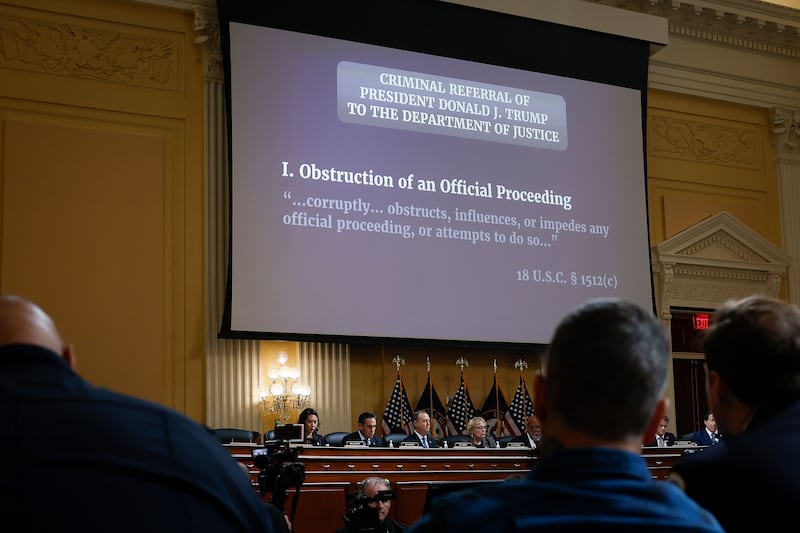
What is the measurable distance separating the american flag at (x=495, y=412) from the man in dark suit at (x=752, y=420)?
974cm

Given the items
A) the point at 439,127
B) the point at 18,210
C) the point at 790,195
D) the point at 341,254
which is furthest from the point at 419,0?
the point at 790,195

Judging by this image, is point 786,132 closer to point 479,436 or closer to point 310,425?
point 479,436

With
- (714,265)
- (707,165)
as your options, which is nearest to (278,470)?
(714,265)

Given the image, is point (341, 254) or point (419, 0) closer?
point (341, 254)

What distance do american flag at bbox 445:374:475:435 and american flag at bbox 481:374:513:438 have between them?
0.28m

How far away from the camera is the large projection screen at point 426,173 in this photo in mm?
10281

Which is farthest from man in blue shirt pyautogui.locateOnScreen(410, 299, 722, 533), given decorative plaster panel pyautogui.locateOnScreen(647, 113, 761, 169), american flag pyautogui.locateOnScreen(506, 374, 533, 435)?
decorative plaster panel pyautogui.locateOnScreen(647, 113, 761, 169)

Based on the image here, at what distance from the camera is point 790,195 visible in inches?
557

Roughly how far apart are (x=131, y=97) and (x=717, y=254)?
7.43 m

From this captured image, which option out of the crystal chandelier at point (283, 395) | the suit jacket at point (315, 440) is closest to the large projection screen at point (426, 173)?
the crystal chandelier at point (283, 395)

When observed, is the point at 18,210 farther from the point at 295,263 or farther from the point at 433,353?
the point at 433,353

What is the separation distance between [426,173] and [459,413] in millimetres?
2592

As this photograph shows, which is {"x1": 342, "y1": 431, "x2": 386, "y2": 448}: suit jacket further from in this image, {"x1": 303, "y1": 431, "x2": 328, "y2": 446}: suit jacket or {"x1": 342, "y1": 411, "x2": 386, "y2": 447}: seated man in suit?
{"x1": 303, "y1": 431, "x2": 328, "y2": 446}: suit jacket

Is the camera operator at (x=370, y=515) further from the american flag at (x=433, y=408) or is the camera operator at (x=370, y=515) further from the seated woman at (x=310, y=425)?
the american flag at (x=433, y=408)
